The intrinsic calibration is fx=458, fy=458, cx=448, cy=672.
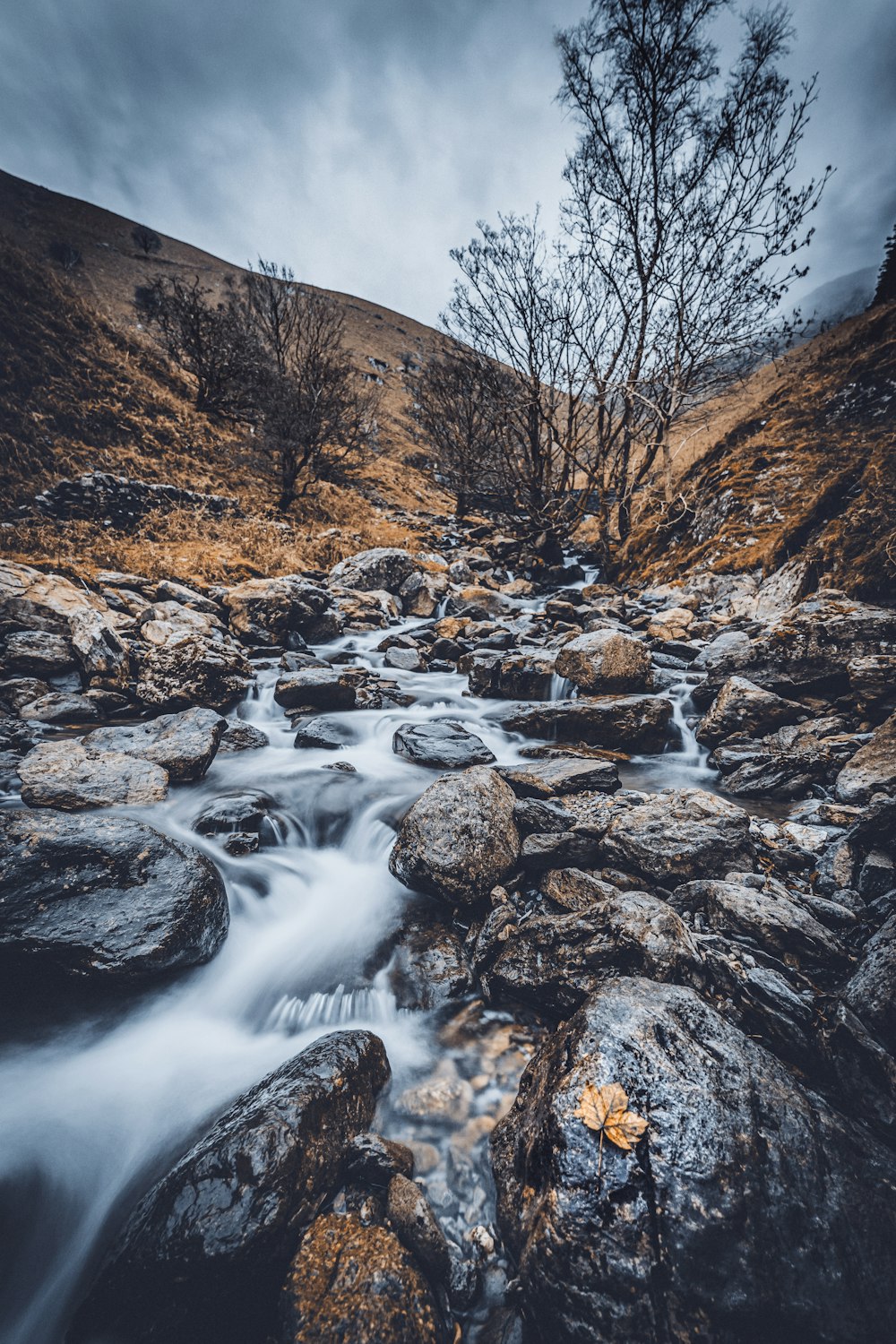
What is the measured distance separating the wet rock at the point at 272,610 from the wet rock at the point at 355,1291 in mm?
8331

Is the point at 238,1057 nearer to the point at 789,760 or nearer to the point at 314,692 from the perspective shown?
the point at 314,692

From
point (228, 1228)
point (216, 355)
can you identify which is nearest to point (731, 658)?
point (228, 1228)

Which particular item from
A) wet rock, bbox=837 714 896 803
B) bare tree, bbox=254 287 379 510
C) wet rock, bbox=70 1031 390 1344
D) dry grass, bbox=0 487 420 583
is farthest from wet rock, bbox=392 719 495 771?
bare tree, bbox=254 287 379 510

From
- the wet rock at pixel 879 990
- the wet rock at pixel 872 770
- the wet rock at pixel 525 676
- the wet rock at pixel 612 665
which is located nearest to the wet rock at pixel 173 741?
the wet rock at pixel 525 676

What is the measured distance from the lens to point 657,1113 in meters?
1.69

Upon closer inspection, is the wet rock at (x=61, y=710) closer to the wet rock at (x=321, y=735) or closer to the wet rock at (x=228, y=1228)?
the wet rock at (x=321, y=735)

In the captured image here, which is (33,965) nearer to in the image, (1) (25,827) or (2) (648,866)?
(1) (25,827)

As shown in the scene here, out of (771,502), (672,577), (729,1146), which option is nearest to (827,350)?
(771,502)

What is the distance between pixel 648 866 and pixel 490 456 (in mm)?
18919

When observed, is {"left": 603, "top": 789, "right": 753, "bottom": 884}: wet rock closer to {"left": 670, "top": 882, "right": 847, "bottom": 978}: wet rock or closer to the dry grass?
{"left": 670, "top": 882, "right": 847, "bottom": 978}: wet rock

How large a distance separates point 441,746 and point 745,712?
11.4ft

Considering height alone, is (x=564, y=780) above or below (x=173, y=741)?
below

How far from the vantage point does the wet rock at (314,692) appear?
6879 mm

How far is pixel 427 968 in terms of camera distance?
Result: 10.3 ft
